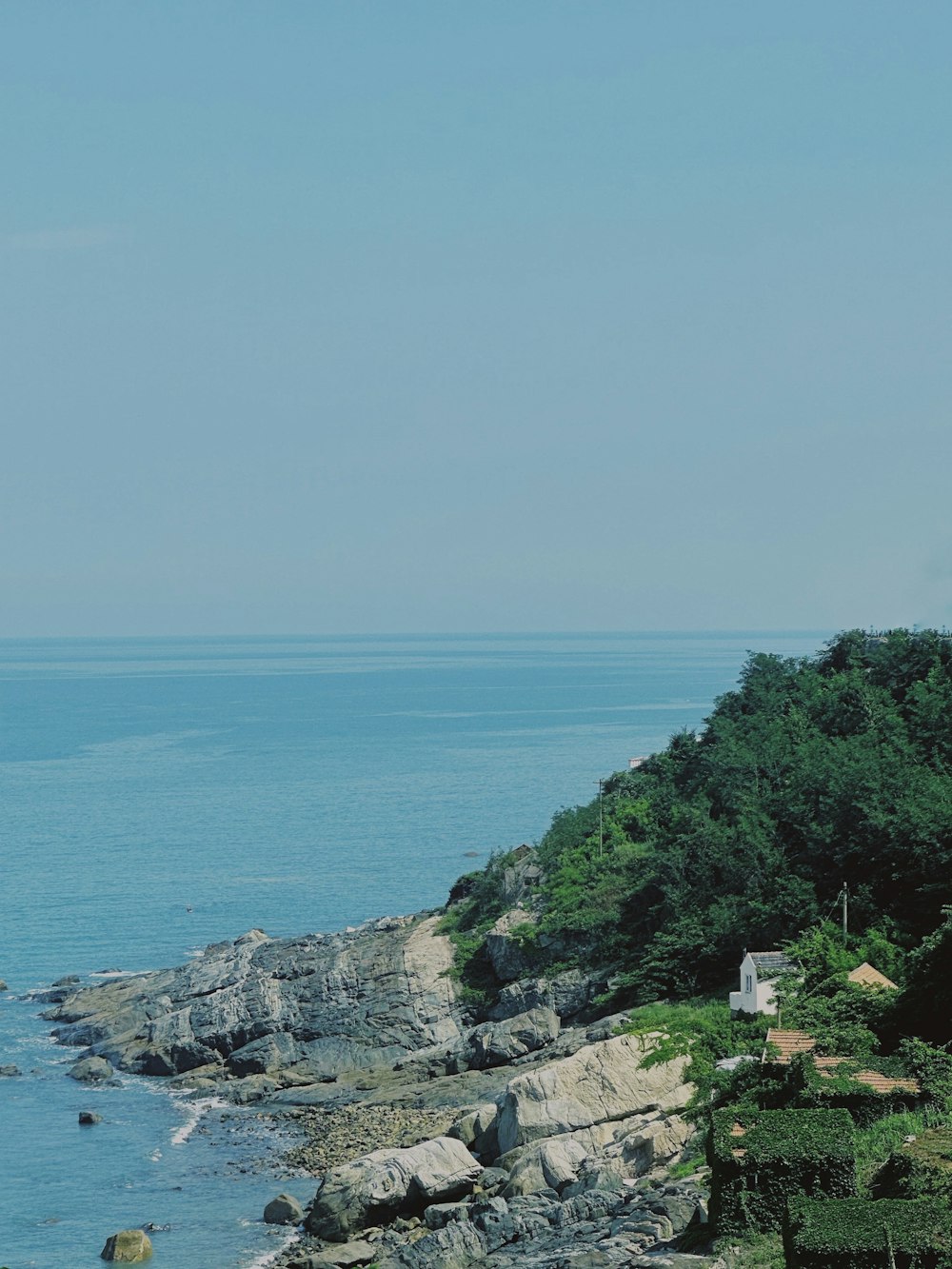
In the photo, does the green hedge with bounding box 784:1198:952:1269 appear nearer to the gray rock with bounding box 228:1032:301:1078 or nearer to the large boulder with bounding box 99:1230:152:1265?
the large boulder with bounding box 99:1230:152:1265

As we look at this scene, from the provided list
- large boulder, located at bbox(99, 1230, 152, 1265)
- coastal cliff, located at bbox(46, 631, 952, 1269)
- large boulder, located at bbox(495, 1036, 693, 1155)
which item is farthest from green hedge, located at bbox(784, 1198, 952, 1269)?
large boulder, located at bbox(99, 1230, 152, 1265)

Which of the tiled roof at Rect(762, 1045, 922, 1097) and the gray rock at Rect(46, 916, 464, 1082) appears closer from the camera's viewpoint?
the tiled roof at Rect(762, 1045, 922, 1097)

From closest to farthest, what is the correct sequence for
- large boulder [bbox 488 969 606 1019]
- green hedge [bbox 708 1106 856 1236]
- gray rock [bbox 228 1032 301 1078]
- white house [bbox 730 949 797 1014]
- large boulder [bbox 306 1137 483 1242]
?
green hedge [bbox 708 1106 856 1236], large boulder [bbox 306 1137 483 1242], white house [bbox 730 949 797 1014], large boulder [bbox 488 969 606 1019], gray rock [bbox 228 1032 301 1078]

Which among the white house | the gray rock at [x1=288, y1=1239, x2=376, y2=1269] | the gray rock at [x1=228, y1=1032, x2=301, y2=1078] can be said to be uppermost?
→ the white house

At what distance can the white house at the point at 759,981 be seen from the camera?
146 feet

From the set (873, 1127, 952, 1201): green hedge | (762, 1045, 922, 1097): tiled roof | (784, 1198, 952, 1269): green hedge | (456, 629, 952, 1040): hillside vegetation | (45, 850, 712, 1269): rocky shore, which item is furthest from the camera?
(456, 629, 952, 1040): hillside vegetation

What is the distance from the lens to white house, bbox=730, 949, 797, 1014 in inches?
1748

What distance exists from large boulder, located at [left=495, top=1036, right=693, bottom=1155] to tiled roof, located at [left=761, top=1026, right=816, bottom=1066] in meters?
5.05

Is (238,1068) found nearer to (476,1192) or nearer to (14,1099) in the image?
(14,1099)

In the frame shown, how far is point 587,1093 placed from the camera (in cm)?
4194

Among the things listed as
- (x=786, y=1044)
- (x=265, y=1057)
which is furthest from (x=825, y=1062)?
(x=265, y=1057)

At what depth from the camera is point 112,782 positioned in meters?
137

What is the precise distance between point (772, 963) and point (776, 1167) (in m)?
20.2

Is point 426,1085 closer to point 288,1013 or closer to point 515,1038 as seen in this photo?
point 515,1038
